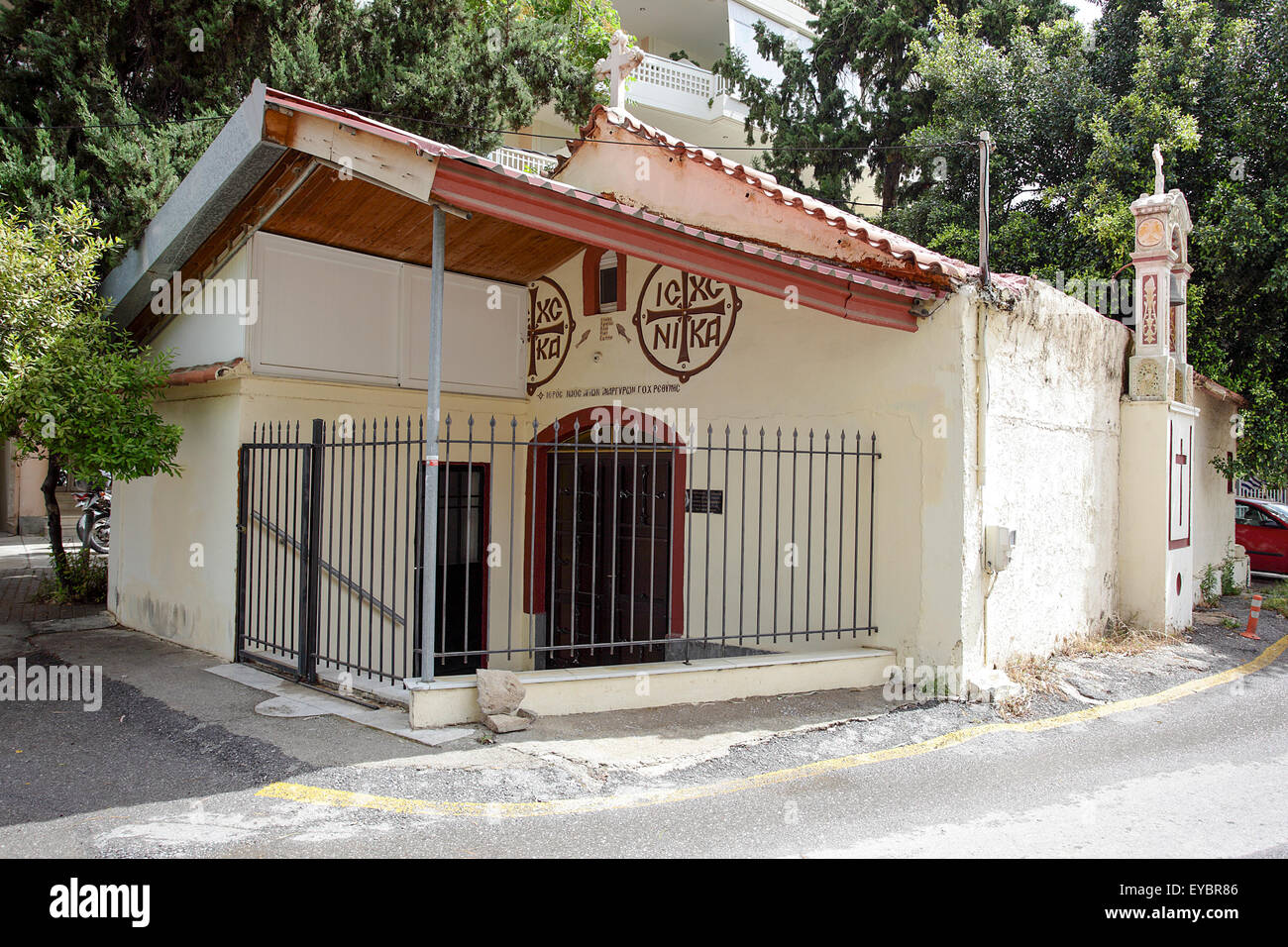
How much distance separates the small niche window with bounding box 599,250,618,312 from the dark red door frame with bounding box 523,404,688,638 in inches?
41.2

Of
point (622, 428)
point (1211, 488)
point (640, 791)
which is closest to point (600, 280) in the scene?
point (622, 428)

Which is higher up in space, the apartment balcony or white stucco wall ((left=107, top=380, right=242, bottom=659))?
the apartment balcony

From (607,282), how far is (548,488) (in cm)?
229

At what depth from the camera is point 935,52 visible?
16266 millimetres

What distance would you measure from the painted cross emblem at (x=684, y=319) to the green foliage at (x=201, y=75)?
5.70 metres

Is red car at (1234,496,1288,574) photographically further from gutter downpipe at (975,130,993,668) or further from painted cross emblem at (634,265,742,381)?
painted cross emblem at (634,265,742,381)

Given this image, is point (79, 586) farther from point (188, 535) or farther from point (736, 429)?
point (736, 429)

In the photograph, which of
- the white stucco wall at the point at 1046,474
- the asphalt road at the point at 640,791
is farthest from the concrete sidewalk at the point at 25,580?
the white stucco wall at the point at 1046,474

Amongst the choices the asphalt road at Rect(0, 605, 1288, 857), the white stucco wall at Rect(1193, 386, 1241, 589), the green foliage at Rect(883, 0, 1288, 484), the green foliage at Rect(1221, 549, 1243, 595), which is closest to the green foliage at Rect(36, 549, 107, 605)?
the asphalt road at Rect(0, 605, 1288, 857)

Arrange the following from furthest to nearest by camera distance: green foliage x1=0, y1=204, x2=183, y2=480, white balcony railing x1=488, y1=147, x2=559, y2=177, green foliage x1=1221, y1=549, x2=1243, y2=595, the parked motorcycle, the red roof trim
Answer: white balcony railing x1=488, y1=147, x2=559, y2=177, the parked motorcycle, green foliage x1=1221, y1=549, x2=1243, y2=595, green foliage x1=0, y1=204, x2=183, y2=480, the red roof trim

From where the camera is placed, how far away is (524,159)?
54.4 ft

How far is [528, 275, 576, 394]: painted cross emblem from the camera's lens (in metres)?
9.67

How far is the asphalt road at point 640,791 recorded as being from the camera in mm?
4047

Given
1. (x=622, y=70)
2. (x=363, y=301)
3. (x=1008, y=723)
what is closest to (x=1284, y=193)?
(x=622, y=70)
